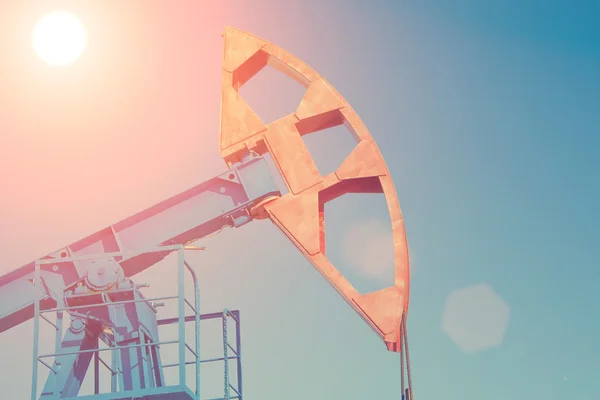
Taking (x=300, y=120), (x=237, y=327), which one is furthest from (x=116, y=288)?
(x=300, y=120)

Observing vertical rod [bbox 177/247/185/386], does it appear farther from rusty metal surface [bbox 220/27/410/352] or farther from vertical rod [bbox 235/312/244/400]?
vertical rod [bbox 235/312/244/400]

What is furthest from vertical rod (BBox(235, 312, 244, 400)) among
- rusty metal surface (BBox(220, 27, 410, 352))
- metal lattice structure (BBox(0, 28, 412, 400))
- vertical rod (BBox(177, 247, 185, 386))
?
vertical rod (BBox(177, 247, 185, 386))

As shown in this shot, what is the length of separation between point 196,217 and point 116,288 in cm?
125

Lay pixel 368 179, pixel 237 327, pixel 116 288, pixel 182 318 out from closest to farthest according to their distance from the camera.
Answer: pixel 182 318
pixel 116 288
pixel 368 179
pixel 237 327

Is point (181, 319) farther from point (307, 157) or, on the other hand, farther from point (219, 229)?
point (307, 157)

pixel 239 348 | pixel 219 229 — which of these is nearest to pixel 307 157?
pixel 219 229

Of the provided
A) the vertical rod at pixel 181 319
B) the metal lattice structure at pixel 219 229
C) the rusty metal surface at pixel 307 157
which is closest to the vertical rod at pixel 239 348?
the metal lattice structure at pixel 219 229

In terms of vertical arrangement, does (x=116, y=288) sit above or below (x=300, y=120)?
below

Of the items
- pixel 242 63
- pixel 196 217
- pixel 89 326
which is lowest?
pixel 89 326

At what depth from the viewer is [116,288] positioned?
844 centimetres

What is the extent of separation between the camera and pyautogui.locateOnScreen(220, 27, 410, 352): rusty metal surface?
8617 mm

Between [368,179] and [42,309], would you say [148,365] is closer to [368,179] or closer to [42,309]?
[42,309]

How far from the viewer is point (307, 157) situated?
9.23 meters

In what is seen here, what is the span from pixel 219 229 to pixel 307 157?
4.25 feet
